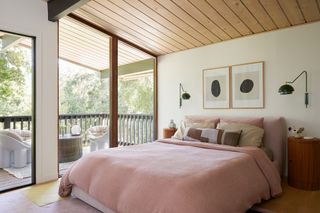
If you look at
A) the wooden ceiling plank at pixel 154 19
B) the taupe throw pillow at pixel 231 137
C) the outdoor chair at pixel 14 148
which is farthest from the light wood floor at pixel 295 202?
the outdoor chair at pixel 14 148

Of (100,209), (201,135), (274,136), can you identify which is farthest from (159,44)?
(100,209)

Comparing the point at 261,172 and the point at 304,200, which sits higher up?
the point at 261,172

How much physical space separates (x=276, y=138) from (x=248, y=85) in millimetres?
1006

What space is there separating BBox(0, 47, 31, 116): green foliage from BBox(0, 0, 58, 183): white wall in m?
0.20

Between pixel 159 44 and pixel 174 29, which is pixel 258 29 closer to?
pixel 174 29

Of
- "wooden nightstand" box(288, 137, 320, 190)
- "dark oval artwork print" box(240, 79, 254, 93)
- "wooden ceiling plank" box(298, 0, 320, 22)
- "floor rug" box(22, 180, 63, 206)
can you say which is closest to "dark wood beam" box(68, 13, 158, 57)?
"dark oval artwork print" box(240, 79, 254, 93)

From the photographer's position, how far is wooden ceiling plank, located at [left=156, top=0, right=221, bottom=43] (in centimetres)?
313

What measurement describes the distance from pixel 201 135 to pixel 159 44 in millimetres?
2117

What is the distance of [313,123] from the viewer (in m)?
3.24

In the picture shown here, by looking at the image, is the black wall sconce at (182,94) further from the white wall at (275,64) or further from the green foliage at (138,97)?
the green foliage at (138,97)

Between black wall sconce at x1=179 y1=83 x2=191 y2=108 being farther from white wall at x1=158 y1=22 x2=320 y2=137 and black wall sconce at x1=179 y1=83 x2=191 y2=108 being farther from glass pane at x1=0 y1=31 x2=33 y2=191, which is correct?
glass pane at x1=0 y1=31 x2=33 y2=191

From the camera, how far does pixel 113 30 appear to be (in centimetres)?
412

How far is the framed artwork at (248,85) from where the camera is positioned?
147 inches

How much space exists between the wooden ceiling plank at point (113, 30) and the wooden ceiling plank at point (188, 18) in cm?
119
